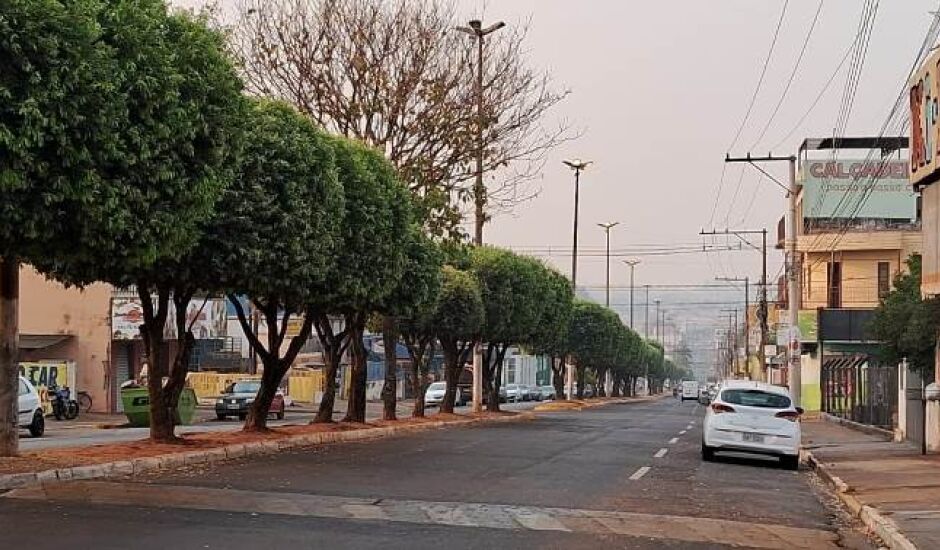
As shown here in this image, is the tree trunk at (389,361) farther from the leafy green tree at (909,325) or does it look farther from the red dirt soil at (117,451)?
the leafy green tree at (909,325)

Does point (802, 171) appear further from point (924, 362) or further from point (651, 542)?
point (651, 542)

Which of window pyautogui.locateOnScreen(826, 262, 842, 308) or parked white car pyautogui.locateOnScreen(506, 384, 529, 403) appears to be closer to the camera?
window pyautogui.locateOnScreen(826, 262, 842, 308)

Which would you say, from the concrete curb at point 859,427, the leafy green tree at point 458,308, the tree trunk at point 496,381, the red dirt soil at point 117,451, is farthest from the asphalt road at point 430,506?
the tree trunk at point 496,381

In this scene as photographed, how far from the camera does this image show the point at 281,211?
63.9 ft

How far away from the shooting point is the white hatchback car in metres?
23.0

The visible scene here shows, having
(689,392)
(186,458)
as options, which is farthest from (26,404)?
(689,392)

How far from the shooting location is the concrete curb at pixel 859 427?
32.6 meters

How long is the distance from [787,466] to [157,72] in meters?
15.1

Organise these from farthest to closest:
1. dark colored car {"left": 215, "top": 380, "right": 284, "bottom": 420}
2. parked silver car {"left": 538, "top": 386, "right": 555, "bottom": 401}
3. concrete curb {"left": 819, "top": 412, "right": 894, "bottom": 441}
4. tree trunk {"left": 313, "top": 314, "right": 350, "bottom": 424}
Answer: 1. parked silver car {"left": 538, "top": 386, "right": 555, "bottom": 401}
2. dark colored car {"left": 215, "top": 380, "right": 284, "bottom": 420}
3. concrete curb {"left": 819, "top": 412, "right": 894, "bottom": 441}
4. tree trunk {"left": 313, "top": 314, "right": 350, "bottom": 424}

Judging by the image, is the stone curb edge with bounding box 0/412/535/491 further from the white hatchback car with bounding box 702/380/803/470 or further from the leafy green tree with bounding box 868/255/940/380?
the leafy green tree with bounding box 868/255/940/380

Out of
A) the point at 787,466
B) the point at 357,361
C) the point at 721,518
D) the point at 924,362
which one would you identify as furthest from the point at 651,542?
the point at 357,361

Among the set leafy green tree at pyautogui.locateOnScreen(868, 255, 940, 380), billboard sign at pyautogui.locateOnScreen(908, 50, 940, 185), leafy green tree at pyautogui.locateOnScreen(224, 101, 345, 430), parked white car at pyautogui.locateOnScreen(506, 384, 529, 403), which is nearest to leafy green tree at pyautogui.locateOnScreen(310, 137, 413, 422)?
leafy green tree at pyautogui.locateOnScreen(224, 101, 345, 430)

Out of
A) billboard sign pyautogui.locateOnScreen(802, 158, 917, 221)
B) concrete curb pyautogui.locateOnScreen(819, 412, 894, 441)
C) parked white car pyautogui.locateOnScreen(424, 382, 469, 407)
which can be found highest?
billboard sign pyautogui.locateOnScreen(802, 158, 917, 221)

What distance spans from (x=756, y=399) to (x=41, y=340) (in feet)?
109
